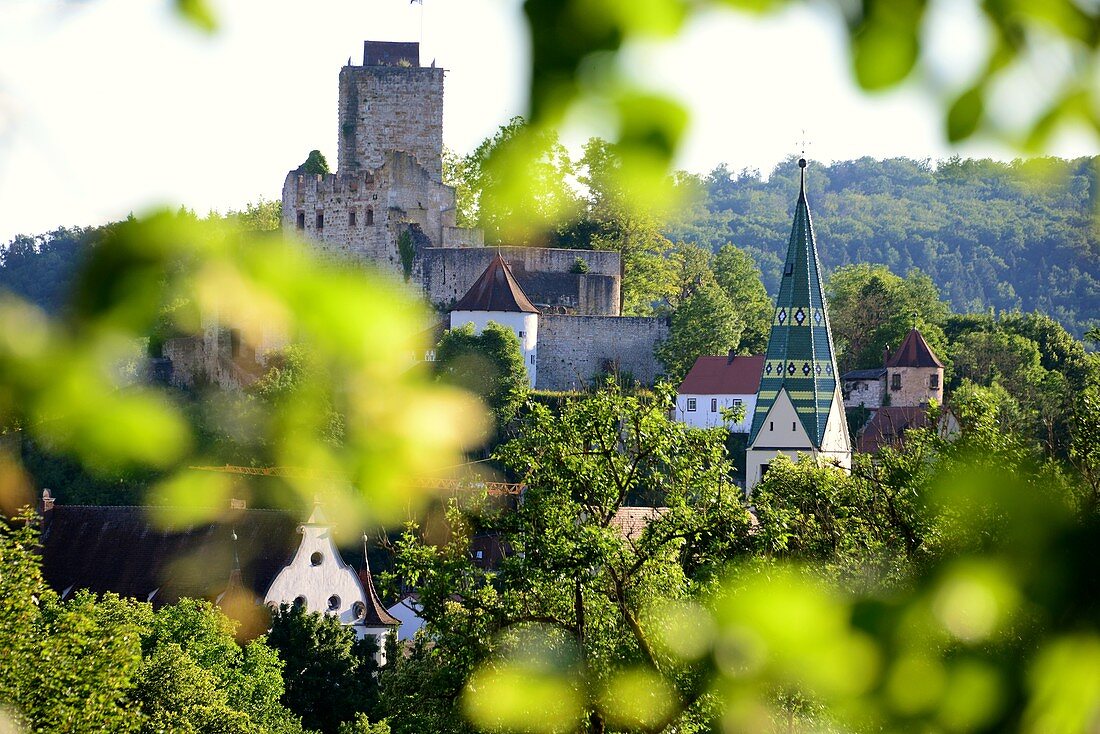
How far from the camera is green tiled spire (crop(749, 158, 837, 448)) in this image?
4578cm

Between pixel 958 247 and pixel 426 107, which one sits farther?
pixel 958 247

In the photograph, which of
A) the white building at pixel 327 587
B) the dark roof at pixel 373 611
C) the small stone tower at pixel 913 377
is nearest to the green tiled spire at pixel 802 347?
the small stone tower at pixel 913 377

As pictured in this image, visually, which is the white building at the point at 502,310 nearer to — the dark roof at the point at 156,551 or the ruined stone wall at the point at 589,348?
the ruined stone wall at the point at 589,348

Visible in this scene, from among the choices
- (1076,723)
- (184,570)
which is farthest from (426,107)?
(1076,723)

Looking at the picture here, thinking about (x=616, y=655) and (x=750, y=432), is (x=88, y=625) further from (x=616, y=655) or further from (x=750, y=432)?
(x=750, y=432)

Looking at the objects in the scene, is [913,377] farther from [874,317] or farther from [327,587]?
[327,587]

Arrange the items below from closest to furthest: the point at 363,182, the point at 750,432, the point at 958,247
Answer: the point at 750,432
the point at 363,182
the point at 958,247

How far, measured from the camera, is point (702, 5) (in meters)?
1.96

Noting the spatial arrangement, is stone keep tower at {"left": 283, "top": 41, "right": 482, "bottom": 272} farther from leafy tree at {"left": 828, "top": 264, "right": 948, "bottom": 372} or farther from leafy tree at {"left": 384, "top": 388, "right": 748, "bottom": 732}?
leafy tree at {"left": 384, "top": 388, "right": 748, "bottom": 732}

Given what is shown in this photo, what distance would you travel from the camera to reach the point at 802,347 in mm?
47250

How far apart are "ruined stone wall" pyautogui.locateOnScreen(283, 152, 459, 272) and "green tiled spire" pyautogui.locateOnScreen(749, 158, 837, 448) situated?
11.1 metres

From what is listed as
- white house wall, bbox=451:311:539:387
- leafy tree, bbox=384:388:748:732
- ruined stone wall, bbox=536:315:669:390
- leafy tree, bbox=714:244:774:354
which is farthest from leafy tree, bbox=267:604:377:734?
leafy tree, bbox=714:244:774:354

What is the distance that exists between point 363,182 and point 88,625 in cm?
3604

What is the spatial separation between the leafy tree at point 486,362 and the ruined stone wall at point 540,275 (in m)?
4.10
